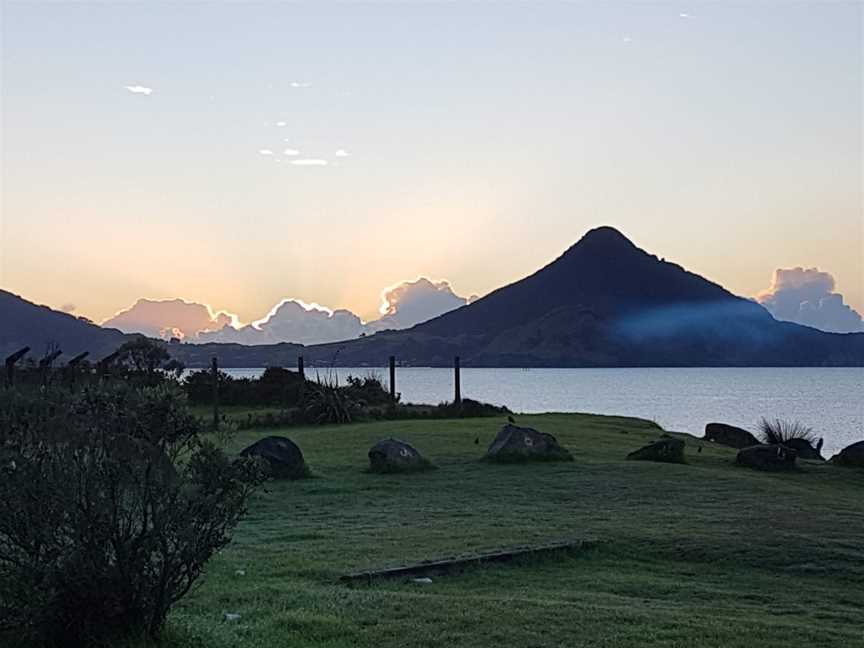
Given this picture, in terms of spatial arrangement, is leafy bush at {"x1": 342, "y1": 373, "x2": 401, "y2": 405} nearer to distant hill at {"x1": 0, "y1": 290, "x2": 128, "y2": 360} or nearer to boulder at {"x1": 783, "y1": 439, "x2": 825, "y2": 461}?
boulder at {"x1": 783, "y1": 439, "x2": 825, "y2": 461}

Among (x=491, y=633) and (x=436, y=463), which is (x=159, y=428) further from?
(x=436, y=463)

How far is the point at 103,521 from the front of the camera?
20.5 feet

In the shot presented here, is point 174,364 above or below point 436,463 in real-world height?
above

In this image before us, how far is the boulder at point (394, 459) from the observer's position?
1850cm

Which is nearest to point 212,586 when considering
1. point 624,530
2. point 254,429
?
point 624,530

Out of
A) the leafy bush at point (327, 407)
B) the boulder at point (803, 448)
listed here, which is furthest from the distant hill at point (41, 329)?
the boulder at point (803, 448)

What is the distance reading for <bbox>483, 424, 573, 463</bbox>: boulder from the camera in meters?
19.9

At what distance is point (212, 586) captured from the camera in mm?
8758

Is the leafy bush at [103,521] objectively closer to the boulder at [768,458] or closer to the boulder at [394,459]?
the boulder at [394,459]

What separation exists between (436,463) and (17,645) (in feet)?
46.0

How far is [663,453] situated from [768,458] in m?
2.27

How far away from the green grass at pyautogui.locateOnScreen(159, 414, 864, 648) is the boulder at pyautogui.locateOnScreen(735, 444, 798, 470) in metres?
1.21

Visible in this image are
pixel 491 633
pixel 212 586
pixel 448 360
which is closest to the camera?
pixel 491 633

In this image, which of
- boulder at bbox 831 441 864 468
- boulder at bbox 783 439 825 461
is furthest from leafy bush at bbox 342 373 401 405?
boulder at bbox 831 441 864 468
